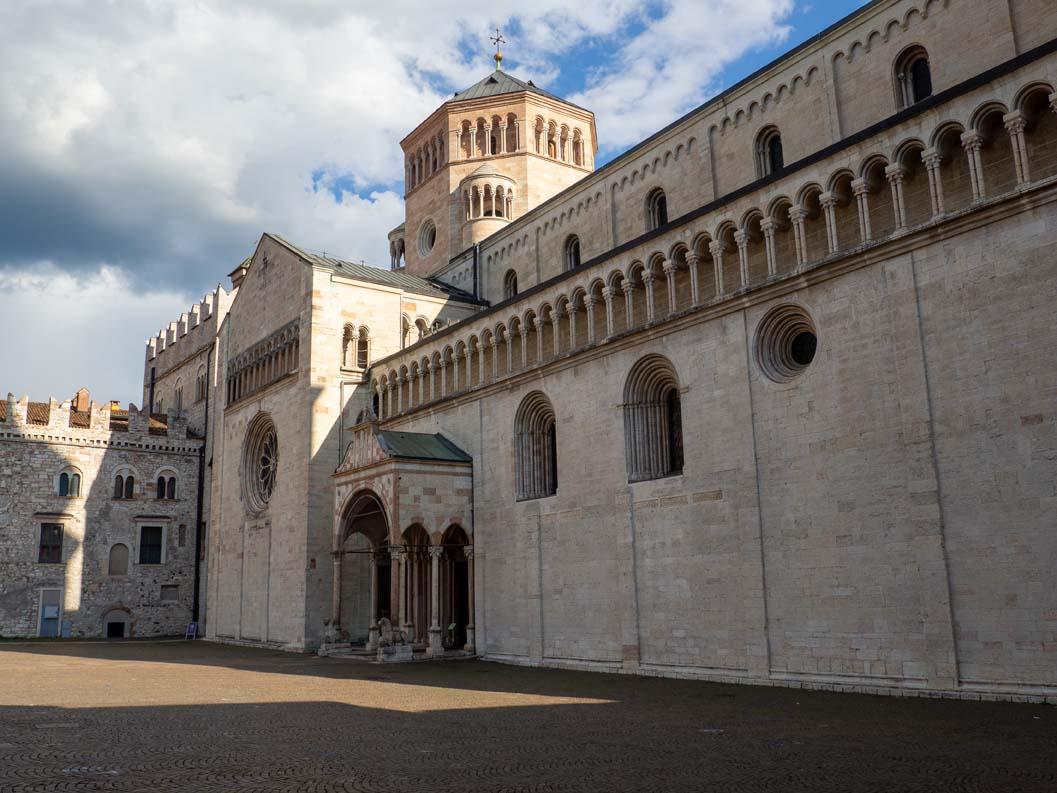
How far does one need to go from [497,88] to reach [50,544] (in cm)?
3229

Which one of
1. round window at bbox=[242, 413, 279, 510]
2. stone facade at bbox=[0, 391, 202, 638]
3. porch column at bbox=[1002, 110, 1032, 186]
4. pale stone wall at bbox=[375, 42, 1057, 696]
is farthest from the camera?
stone facade at bbox=[0, 391, 202, 638]

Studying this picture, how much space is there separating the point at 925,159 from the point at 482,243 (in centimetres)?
2370

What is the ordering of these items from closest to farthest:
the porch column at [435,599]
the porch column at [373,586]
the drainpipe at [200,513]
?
the porch column at [435,599] → the porch column at [373,586] → the drainpipe at [200,513]

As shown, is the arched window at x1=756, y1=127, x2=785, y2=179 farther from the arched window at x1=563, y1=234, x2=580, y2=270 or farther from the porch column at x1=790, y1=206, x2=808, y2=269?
the arched window at x1=563, y1=234, x2=580, y2=270

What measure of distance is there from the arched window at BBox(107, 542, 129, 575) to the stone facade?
0.05 metres

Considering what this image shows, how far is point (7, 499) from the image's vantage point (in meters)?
45.4

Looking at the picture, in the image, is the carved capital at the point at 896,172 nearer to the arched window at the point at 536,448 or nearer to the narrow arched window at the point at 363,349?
the arched window at the point at 536,448

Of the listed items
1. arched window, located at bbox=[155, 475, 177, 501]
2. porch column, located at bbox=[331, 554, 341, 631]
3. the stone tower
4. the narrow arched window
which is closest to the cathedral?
the narrow arched window

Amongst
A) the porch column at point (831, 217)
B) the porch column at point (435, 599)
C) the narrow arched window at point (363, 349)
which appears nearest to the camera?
the porch column at point (831, 217)

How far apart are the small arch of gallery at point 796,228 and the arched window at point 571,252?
5.97 metres

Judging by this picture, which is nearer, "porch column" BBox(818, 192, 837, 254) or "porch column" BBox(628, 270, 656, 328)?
"porch column" BBox(818, 192, 837, 254)

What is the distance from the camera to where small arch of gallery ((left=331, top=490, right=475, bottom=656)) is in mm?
28422

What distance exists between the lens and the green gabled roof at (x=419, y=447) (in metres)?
28.6

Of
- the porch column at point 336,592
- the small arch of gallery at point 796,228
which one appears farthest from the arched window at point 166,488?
the small arch of gallery at point 796,228
